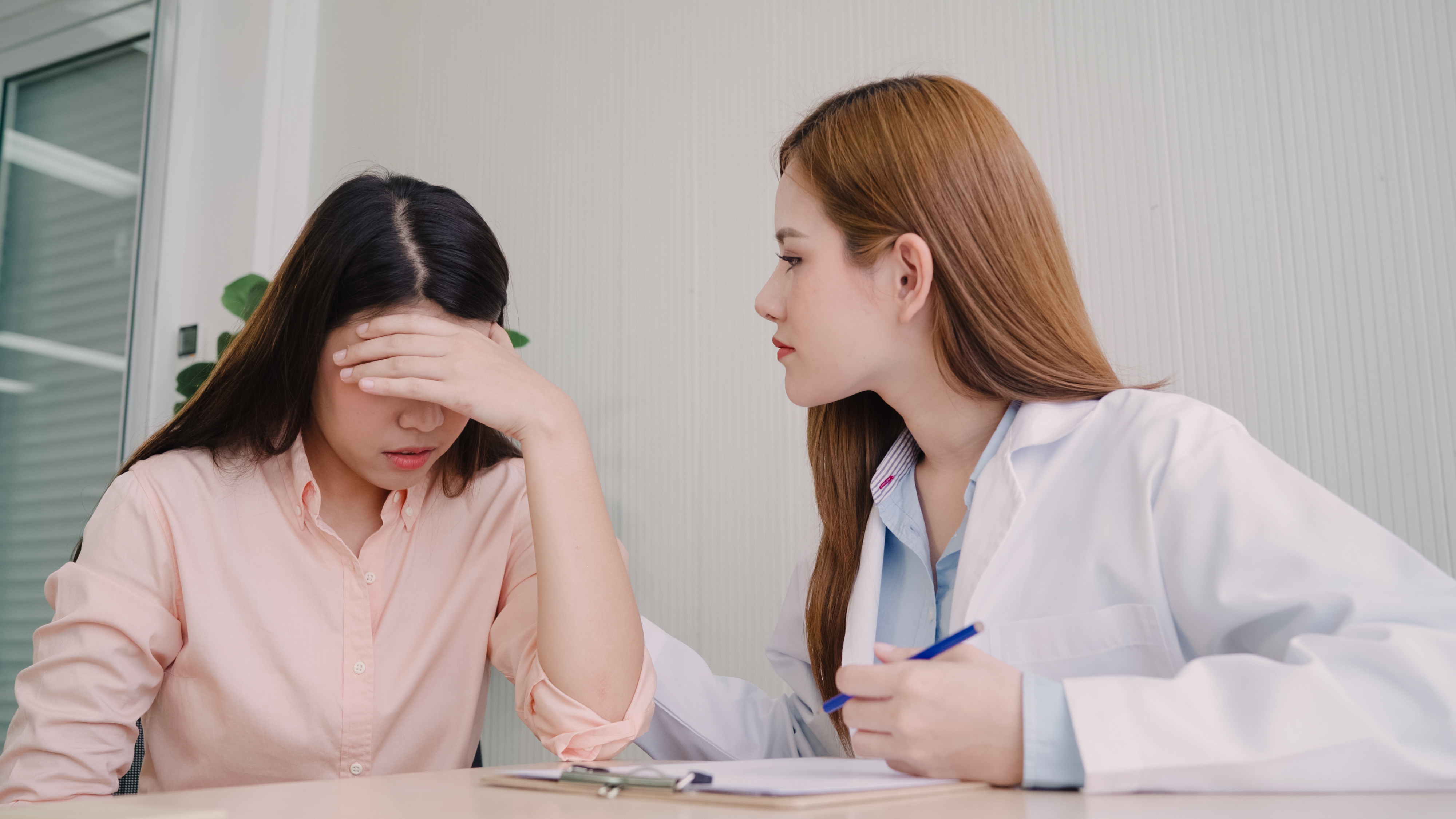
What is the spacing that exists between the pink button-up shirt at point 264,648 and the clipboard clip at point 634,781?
0.38 metres

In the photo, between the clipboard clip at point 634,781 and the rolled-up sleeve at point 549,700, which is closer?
the clipboard clip at point 634,781

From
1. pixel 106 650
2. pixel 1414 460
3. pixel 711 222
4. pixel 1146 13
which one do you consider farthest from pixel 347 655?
pixel 1146 13

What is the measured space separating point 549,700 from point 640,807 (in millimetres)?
490

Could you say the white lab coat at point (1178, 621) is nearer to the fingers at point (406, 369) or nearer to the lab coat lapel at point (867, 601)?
the lab coat lapel at point (867, 601)

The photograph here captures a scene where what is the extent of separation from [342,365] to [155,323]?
174 cm

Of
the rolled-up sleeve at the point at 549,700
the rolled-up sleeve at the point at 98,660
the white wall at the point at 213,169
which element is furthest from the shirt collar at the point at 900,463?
the white wall at the point at 213,169

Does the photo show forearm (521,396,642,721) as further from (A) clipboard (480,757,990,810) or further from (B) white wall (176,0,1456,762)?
(B) white wall (176,0,1456,762)

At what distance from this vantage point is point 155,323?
98.3 inches

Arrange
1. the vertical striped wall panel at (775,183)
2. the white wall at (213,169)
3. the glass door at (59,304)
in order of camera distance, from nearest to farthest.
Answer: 1. the vertical striped wall panel at (775,183)
2. the glass door at (59,304)
3. the white wall at (213,169)

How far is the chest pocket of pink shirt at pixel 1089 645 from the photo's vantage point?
85cm

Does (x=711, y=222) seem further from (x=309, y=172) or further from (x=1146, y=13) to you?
(x=309, y=172)

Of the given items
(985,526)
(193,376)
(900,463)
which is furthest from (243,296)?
(985,526)

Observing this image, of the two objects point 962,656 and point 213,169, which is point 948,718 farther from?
point 213,169

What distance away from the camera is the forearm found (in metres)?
1.00
